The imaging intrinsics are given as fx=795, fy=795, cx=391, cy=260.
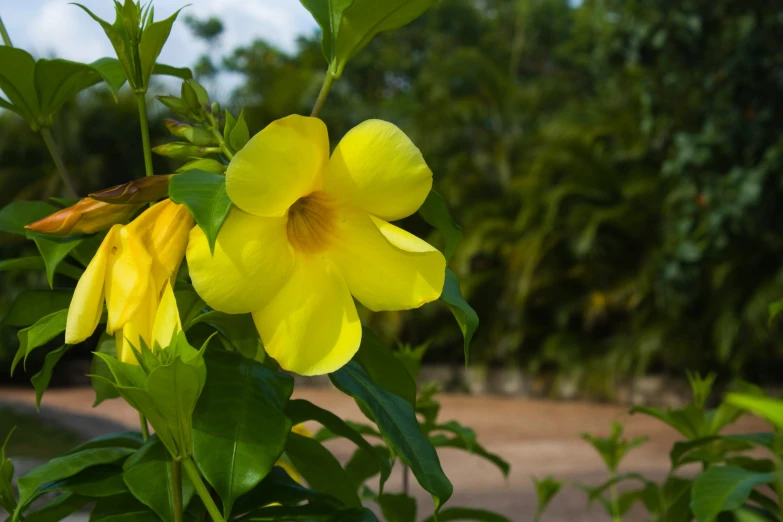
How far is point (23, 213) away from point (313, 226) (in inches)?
14.1

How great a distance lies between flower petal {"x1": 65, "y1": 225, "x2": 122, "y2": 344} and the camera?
1.66 ft

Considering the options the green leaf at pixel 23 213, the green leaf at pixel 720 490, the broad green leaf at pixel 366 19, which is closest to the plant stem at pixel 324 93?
the broad green leaf at pixel 366 19

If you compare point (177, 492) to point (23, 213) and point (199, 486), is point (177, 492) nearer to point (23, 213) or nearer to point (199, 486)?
point (199, 486)

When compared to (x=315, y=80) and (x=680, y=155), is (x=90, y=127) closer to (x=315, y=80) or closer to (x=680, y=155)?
(x=315, y=80)

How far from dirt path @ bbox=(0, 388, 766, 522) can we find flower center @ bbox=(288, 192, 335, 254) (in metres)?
3.00

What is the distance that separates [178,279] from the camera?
0.60 metres

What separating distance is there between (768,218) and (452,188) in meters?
4.12

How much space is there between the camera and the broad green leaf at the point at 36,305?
2.44 ft

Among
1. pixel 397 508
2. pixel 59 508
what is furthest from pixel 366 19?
pixel 397 508

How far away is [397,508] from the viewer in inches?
39.3

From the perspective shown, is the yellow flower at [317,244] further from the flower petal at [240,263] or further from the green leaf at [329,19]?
the green leaf at [329,19]

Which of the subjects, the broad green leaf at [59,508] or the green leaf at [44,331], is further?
the broad green leaf at [59,508]

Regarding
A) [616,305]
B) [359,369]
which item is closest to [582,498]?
[359,369]

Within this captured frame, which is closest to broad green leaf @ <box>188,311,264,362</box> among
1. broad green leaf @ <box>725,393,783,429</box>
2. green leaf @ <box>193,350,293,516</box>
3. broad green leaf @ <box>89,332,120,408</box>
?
green leaf @ <box>193,350,293,516</box>
